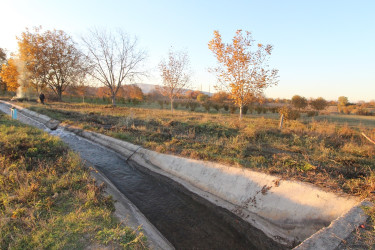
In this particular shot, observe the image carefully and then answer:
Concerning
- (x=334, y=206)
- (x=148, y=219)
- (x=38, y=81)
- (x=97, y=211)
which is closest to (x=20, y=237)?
(x=97, y=211)

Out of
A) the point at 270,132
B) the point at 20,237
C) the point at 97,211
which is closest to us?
the point at 20,237

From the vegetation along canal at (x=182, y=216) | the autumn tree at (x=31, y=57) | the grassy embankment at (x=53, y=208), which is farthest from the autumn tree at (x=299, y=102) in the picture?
the autumn tree at (x=31, y=57)

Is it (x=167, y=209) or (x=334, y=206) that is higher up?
(x=334, y=206)

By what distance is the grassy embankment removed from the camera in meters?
3.14

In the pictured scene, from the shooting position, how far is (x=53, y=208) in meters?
4.01

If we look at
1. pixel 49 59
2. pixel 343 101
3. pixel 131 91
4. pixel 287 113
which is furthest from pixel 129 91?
pixel 343 101

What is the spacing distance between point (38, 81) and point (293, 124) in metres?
38.7

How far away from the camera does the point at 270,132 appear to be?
11.5 meters

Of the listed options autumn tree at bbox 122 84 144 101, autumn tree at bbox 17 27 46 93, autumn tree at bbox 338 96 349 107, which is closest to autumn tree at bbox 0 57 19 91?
autumn tree at bbox 17 27 46 93

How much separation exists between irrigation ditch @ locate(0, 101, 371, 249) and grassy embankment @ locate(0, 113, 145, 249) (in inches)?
24.4

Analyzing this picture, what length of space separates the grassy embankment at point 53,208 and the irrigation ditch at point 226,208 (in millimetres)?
619

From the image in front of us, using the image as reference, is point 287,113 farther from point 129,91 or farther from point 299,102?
point 129,91

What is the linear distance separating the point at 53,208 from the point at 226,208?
14.0 feet

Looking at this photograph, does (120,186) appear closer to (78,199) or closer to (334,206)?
(78,199)
